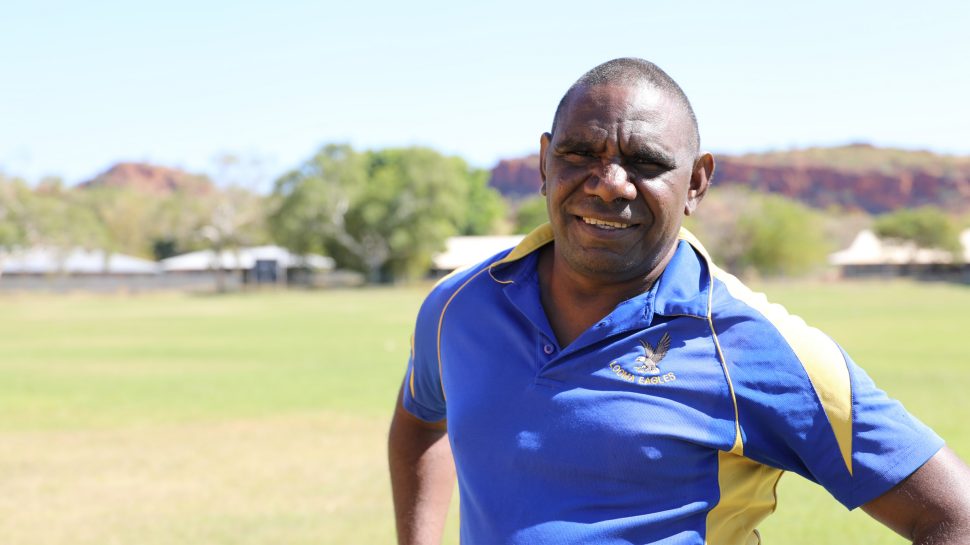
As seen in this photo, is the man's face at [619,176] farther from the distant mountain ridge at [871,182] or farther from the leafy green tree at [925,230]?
the distant mountain ridge at [871,182]

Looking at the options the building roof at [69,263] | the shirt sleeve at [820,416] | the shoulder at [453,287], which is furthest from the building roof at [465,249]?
the shirt sleeve at [820,416]

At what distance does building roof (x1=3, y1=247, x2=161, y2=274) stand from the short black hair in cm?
8203

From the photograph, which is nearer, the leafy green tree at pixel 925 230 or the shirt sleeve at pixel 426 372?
the shirt sleeve at pixel 426 372

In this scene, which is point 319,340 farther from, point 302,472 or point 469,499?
Answer: point 469,499

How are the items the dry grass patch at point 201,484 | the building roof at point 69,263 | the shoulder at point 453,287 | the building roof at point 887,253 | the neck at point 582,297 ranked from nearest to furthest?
the neck at point 582,297 < the shoulder at point 453,287 < the dry grass patch at point 201,484 < the building roof at point 69,263 < the building roof at point 887,253

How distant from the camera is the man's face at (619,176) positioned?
6.73ft

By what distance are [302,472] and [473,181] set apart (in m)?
107

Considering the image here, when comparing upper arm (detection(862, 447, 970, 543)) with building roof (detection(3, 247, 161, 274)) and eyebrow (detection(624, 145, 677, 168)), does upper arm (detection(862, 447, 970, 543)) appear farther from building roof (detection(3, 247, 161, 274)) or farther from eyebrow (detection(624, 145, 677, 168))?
building roof (detection(3, 247, 161, 274))

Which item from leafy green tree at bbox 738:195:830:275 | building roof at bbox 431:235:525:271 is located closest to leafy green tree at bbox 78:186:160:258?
building roof at bbox 431:235:525:271

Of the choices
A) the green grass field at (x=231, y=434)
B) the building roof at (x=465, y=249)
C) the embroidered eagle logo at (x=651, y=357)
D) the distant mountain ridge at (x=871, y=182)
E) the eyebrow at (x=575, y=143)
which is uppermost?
the eyebrow at (x=575, y=143)

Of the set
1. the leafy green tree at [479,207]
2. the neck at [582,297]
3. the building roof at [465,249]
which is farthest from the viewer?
the leafy green tree at [479,207]

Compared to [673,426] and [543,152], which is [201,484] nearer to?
[543,152]

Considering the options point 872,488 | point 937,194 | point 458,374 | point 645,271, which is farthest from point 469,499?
point 937,194

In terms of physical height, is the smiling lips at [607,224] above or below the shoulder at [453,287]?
above
